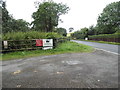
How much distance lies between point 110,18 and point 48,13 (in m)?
20.9

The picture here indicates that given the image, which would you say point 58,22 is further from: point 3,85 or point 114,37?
point 3,85

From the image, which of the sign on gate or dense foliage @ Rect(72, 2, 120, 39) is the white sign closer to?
the sign on gate

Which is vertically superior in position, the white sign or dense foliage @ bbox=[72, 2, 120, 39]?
dense foliage @ bbox=[72, 2, 120, 39]

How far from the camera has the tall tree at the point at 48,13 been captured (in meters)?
20.5

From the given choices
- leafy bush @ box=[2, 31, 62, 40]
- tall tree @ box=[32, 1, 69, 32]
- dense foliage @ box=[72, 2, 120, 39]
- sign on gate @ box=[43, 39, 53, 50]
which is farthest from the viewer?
dense foliage @ box=[72, 2, 120, 39]

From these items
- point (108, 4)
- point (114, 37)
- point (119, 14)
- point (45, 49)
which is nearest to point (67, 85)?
point (45, 49)

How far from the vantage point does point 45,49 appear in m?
8.04

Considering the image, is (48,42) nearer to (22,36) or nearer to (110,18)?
(22,36)

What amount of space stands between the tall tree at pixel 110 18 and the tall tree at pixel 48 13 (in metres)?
14.2

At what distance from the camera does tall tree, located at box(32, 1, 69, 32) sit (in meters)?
20.5

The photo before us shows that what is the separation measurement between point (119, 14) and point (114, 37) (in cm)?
1371

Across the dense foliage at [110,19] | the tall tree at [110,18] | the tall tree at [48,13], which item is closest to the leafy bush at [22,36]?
the tall tree at [48,13]

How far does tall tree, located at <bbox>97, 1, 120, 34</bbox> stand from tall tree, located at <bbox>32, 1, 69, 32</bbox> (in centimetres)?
1417

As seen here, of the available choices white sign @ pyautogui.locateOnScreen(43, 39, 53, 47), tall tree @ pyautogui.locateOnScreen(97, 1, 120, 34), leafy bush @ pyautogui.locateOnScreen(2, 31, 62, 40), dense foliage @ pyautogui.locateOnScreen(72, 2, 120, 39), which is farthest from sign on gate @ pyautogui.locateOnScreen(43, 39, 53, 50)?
tall tree @ pyautogui.locateOnScreen(97, 1, 120, 34)
